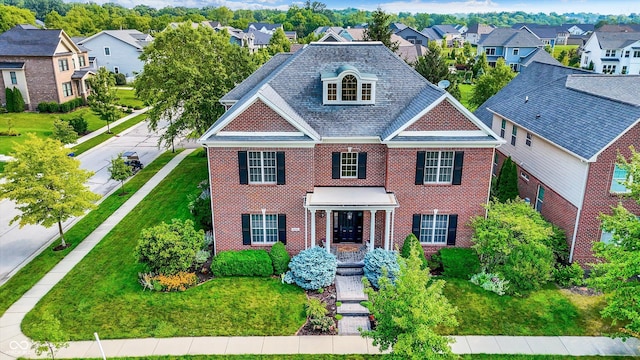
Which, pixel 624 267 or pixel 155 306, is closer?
pixel 624 267

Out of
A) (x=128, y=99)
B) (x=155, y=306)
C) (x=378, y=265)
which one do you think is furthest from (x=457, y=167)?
(x=128, y=99)

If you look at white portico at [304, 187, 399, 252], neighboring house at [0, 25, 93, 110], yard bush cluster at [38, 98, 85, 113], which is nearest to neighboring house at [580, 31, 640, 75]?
white portico at [304, 187, 399, 252]

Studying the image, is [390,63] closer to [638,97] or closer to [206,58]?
[638,97]

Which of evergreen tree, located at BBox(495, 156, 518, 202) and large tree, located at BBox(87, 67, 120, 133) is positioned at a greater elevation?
large tree, located at BBox(87, 67, 120, 133)

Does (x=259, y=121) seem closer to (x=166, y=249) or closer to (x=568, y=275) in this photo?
(x=166, y=249)

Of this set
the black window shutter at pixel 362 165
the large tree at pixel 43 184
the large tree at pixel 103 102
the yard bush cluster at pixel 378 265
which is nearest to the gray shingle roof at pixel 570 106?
the black window shutter at pixel 362 165

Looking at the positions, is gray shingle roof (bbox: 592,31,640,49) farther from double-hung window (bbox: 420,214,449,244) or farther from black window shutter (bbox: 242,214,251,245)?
black window shutter (bbox: 242,214,251,245)
